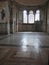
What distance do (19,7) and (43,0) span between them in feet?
12.5

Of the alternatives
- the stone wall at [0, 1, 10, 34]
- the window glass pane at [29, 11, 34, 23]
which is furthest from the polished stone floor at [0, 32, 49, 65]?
the window glass pane at [29, 11, 34, 23]

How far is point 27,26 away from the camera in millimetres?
16031

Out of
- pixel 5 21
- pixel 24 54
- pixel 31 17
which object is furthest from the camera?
pixel 31 17

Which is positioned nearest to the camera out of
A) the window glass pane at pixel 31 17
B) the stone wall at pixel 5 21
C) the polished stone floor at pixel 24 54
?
the polished stone floor at pixel 24 54

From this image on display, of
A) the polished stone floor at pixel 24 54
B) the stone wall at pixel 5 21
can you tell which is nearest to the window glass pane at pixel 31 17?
the stone wall at pixel 5 21

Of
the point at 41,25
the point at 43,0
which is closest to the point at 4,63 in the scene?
the point at 43,0

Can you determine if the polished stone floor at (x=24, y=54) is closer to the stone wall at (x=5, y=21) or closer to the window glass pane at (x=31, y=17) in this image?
the stone wall at (x=5, y=21)

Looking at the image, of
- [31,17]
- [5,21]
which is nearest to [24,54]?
[5,21]

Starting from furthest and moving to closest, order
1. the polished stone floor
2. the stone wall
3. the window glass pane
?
the window glass pane, the stone wall, the polished stone floor

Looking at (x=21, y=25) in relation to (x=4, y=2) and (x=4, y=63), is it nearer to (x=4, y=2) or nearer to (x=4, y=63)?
(x=4, y=2)

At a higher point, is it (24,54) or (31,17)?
(31,17)

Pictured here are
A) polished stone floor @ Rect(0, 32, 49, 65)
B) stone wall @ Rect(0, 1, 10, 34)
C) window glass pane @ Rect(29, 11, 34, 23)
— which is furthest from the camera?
window glass pane @ Rect(29, 11, 34, 23)

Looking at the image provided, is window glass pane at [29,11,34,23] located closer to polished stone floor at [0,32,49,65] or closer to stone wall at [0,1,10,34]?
stone wall at [0,1,10,34]

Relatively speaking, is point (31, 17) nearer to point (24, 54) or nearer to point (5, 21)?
point (5, 21)
